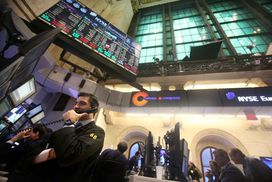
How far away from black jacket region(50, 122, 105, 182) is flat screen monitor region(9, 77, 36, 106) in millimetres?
2706

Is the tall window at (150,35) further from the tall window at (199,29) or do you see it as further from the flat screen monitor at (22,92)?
the flat screen monitor at (22,92)

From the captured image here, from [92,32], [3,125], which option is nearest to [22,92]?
[3,125]

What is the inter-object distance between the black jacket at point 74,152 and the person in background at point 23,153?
32 cm

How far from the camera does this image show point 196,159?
7.19 meters

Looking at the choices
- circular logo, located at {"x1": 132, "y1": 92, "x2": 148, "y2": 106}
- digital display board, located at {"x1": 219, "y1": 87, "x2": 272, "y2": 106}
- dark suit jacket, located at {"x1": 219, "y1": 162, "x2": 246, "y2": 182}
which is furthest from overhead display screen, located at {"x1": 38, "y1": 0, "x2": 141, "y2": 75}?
dark suit jacket, located at {"x1": 219, "y1": 162, "x2": 246, "y2": 182}

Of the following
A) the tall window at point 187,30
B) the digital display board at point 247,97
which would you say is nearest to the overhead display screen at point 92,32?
the digital display board at point 247,97

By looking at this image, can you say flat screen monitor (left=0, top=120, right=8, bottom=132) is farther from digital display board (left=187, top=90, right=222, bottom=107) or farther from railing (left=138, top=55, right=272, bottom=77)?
digital display board (left=187, top=90, right=222, bottom=107)

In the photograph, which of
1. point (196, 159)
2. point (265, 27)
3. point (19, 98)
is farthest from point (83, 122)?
point (265, 27)

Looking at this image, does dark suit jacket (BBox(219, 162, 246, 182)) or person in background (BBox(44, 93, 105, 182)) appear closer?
person in background (BBox(44, 93, 105, 182))

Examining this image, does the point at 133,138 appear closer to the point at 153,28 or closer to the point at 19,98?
the point at 19,98

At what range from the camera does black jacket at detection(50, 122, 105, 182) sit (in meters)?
1.35

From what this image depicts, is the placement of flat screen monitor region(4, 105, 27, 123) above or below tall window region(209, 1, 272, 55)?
below

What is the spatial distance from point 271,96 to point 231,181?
3.85 m

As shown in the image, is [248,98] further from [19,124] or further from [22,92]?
[19,124]
